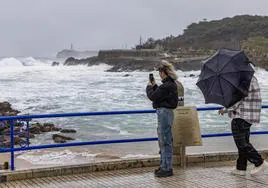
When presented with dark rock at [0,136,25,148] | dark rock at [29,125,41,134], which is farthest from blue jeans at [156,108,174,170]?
dark rock at [29,125,41,134]

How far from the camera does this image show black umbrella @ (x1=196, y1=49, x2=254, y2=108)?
22.8 feet

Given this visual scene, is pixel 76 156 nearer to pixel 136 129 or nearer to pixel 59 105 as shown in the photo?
pixel 136 129

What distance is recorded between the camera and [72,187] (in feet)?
23.0

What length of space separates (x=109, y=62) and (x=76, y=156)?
3484 inches

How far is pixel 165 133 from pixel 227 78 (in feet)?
3.82

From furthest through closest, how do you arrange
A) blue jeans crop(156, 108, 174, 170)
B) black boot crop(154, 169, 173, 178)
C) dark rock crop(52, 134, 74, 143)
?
dark rock crop(52, 134, 74, 143)
black boot crop(154, 169, 173, 178)
blue jeans crop(156, 108, 174, 170)

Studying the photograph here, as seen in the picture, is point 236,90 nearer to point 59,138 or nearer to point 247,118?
point 247,118

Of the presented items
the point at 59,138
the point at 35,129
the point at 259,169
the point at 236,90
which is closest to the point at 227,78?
the point at 236,90

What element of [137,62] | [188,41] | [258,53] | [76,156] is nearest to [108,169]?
[76,156]

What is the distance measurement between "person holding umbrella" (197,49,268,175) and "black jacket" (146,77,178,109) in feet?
1.41

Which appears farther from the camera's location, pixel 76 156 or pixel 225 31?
pixel 225 31

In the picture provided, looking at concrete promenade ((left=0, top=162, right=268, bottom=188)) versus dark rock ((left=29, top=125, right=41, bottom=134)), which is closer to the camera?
concrete promenade ((left=0, top=162, right=268, bottom=188))

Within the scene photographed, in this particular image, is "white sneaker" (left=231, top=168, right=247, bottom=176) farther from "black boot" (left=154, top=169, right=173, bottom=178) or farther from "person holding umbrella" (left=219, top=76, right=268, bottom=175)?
"black boot" (left=154, top=169, right=173, bottom=178)

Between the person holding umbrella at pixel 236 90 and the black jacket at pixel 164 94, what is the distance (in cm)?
43
